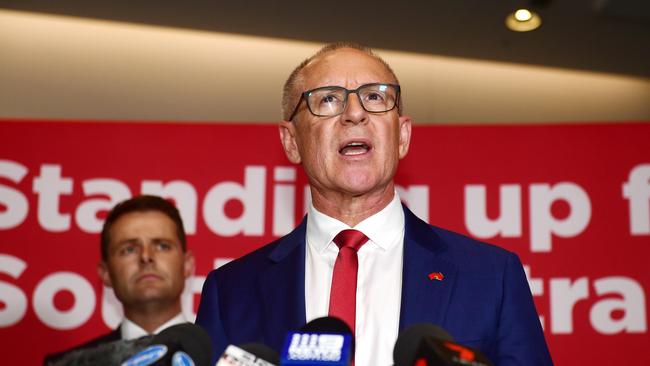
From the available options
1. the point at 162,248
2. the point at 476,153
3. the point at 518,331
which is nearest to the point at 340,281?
the point at 518,331

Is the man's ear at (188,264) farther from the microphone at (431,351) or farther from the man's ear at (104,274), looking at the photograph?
the microphone at (431,351)

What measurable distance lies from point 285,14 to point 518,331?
8.92 feet

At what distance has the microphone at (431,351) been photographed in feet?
3.80

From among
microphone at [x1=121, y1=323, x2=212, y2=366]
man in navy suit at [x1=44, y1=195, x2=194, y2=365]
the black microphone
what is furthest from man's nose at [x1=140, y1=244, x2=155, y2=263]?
microphone at [x1=121, y1=323, x2=212, y2=366]

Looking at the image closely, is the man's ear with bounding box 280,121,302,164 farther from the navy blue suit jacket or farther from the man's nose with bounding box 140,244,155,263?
the man's nose with bounding box 140,244,155,263

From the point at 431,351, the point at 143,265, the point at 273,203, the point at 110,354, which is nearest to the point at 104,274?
the point at 143,265

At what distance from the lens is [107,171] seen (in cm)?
371

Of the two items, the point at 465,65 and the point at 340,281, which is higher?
the point at 465,65

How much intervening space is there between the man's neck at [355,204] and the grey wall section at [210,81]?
1936 mm

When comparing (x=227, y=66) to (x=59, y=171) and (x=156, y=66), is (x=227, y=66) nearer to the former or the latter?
(x=156, y=66)

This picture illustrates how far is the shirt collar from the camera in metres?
2.15

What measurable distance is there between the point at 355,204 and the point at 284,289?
30 cm

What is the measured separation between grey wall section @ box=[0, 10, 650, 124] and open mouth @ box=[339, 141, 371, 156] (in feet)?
6.50

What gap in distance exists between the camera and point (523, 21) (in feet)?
13.9
